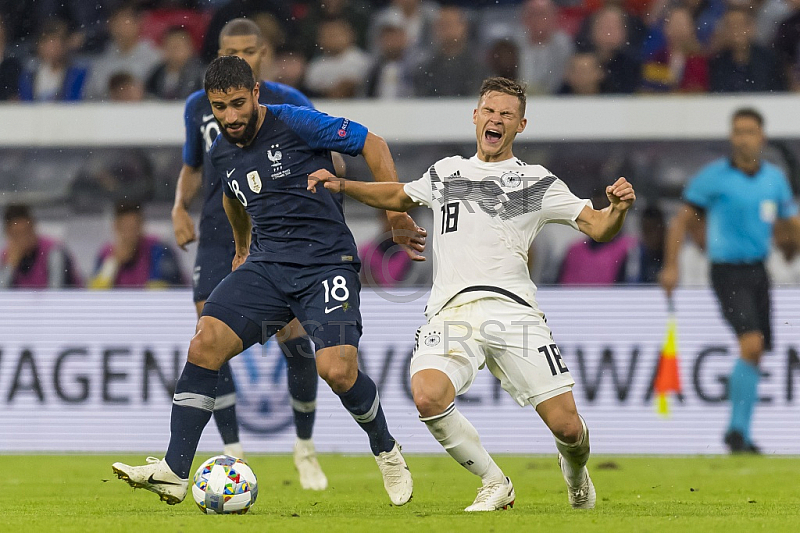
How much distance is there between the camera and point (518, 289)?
17.9ft

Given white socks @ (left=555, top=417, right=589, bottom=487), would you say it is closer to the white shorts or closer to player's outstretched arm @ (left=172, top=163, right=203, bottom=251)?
A: the white shorts

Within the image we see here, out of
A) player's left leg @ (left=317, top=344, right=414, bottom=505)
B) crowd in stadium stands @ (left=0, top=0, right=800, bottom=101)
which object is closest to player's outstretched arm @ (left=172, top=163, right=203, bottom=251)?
player's left leg @ (left=317, top=344, right=414, bottom=505)

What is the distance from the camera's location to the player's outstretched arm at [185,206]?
6.99 meters

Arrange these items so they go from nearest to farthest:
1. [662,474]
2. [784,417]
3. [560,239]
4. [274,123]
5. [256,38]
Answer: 1. [274,123]
2. [256,38]
3. [662,474]
4. [784,417]
5. [560,239]

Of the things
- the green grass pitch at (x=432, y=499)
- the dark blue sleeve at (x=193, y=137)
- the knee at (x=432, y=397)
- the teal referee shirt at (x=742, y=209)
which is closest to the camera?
the green grass pitch at (x=432, y=499)

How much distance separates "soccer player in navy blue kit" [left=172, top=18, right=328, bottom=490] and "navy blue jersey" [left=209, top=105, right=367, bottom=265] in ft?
3.46

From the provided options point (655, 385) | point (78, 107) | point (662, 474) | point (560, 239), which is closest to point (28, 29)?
point (78, 107)

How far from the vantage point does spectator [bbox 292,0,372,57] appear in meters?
12.8

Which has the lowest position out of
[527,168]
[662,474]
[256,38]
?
[662,474]

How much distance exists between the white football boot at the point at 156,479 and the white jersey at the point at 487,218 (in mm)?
1361

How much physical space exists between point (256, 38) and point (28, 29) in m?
7.06

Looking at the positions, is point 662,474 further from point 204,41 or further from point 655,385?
point 204,41

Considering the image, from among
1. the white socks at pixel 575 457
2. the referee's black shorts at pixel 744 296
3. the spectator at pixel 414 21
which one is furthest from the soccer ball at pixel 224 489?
the spectator at pixel 414 21

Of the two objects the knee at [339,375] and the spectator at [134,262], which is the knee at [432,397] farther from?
the spectator at [134,262]
